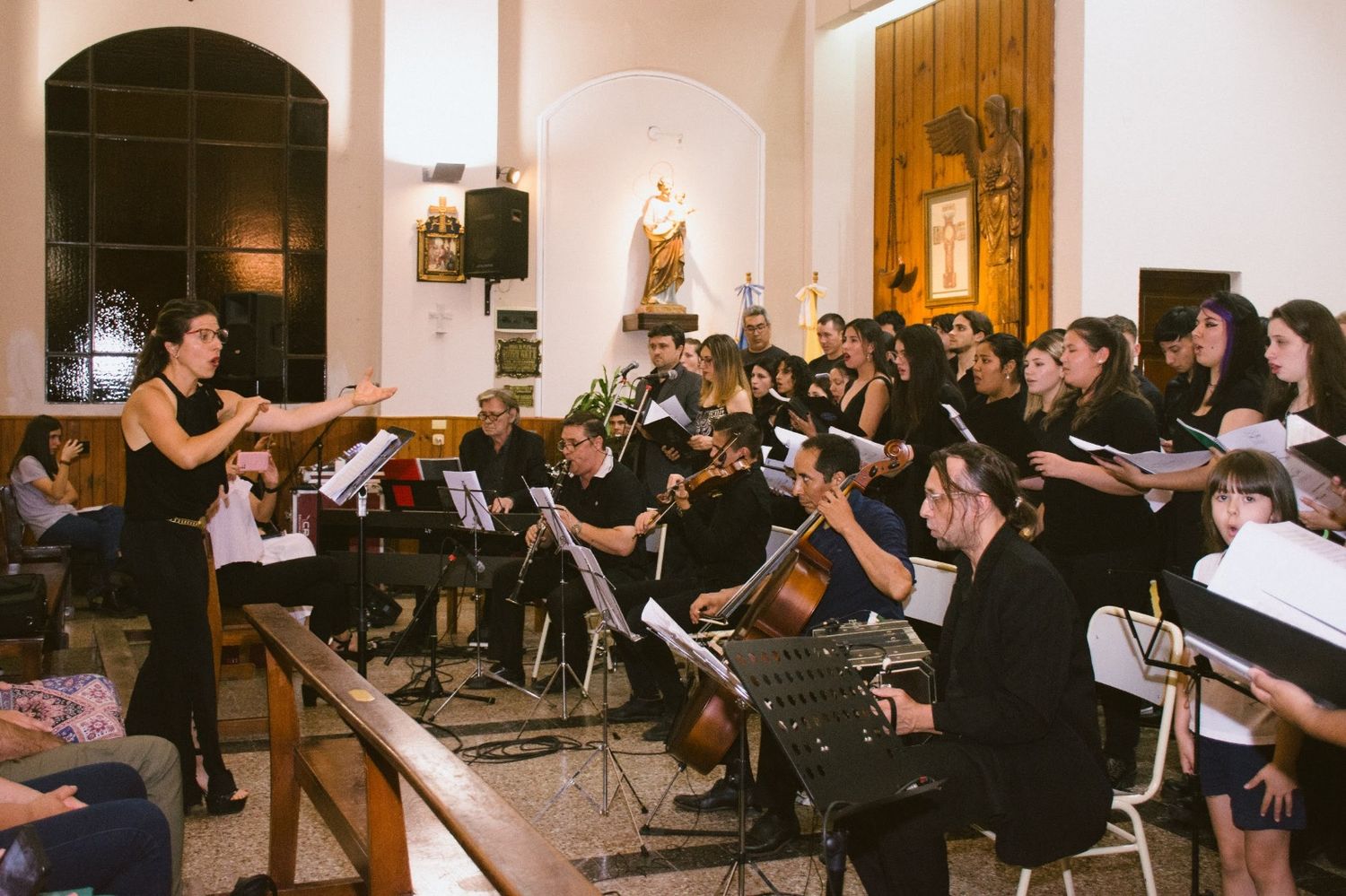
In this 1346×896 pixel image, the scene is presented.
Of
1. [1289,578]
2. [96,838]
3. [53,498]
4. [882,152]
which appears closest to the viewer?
[1289,578]

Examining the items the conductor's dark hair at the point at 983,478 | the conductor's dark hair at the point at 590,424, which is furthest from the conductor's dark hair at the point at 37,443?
the conductor's dark hair at the point at 983,478

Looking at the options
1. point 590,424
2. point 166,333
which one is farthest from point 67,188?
point 166,333

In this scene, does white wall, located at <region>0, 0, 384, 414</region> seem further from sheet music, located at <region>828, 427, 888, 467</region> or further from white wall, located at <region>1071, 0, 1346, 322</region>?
sheet music, located at <region>828, 427, 888, 467</region>

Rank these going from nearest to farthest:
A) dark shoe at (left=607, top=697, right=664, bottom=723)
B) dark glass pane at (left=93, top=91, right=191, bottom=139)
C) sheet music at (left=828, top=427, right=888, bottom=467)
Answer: sheet music at (left=828, top=427, right=888, bottom=467)
dark shoe at (left=607, top=697, right=664, bottom=723)
dark glass pane at (left=93, top=91, right=191, bottom=139)

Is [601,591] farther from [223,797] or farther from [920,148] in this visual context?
[920,148]

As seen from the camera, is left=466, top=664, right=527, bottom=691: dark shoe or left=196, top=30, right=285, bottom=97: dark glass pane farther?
left=196, top=30, right=285, bottom=97: dark glass pane

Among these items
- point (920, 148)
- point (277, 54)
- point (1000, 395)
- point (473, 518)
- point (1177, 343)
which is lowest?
point (473, 518)

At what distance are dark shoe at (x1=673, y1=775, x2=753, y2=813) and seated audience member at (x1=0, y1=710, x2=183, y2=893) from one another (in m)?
1.83

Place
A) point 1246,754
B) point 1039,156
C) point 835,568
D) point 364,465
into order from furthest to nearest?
point 1039,156
point 364,465
point 835,568
point 1246,754

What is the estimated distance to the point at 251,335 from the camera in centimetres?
821

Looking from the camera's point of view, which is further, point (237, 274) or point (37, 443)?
point (237, 274)

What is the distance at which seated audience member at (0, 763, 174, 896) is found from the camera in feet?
7.97

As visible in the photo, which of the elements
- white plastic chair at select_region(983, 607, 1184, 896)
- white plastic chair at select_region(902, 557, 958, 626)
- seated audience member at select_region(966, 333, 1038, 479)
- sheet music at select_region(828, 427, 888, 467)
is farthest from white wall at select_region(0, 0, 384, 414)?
white plastic chair at select_region(983, 607, 1184, 896)

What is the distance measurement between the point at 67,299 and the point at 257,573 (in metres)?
5.27
